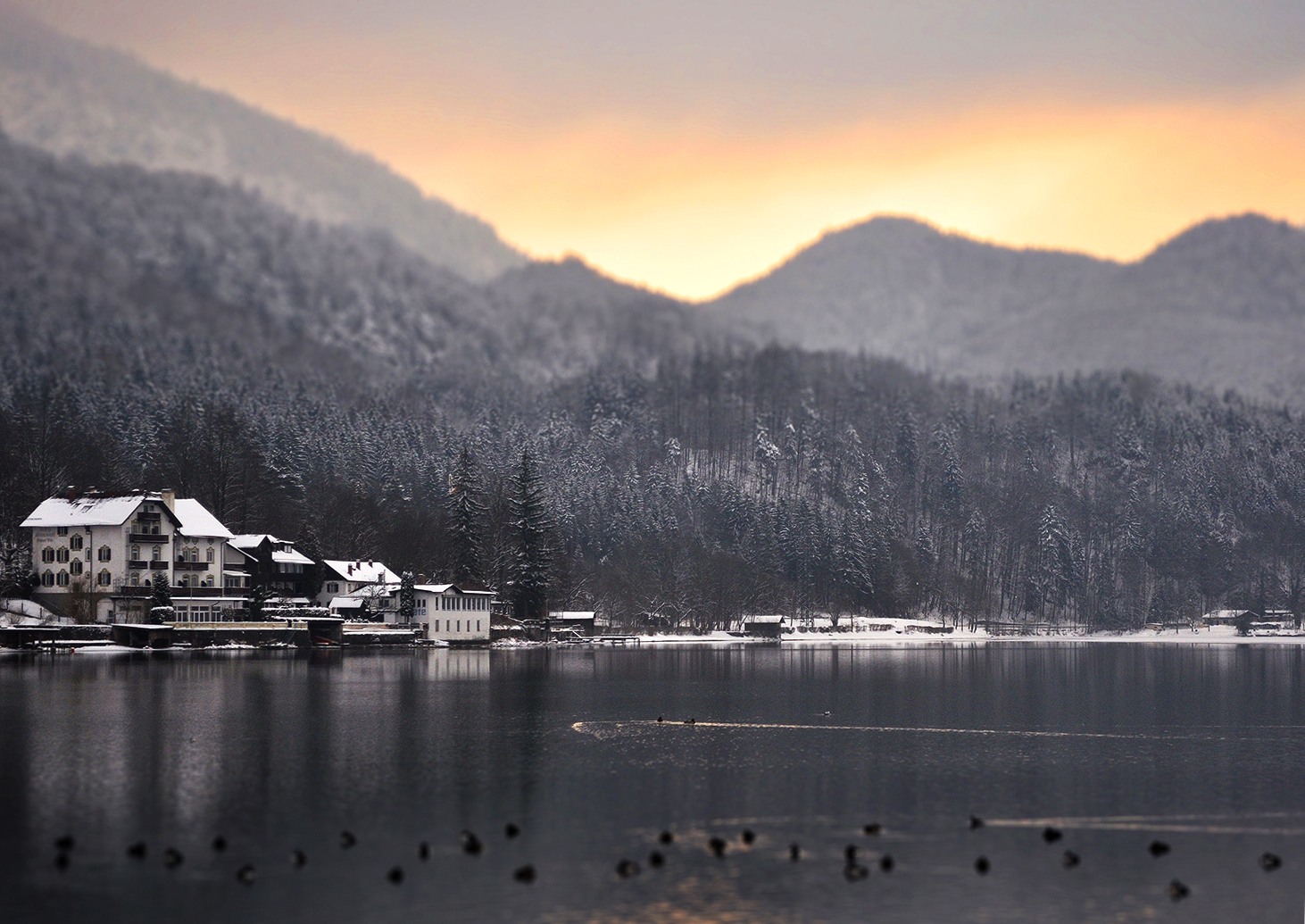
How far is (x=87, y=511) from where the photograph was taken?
392 feet

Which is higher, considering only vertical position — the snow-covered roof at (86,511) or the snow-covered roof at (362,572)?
the snow-covered roof at (86,511)

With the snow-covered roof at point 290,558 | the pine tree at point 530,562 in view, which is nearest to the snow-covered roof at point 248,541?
the snow-covered roof at point 290,558

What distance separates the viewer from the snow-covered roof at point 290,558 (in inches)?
5295

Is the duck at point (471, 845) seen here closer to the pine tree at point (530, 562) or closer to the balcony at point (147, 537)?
the balcony at point (147, 537)

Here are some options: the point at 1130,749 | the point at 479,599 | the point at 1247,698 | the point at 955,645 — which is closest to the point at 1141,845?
the point at 1130,749

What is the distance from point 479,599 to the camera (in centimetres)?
13962

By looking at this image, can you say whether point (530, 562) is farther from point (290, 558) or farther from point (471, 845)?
point (471, 845)

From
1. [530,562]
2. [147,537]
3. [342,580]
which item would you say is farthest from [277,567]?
[530,562]

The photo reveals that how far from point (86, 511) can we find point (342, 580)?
92.1ft

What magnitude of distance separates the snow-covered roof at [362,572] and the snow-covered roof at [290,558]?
2.22m

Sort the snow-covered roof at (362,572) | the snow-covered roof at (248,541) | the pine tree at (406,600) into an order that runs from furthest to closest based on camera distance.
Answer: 1. the snow-covered roof at (362,572)
2. the pine tree at (406,600)
3. the snow-covered roof at (248,541)

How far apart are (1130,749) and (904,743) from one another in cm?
993

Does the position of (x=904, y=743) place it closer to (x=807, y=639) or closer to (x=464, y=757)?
(x=464, y=757)

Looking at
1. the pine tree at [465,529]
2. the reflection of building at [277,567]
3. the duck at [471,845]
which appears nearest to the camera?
the duck at [471,845]
